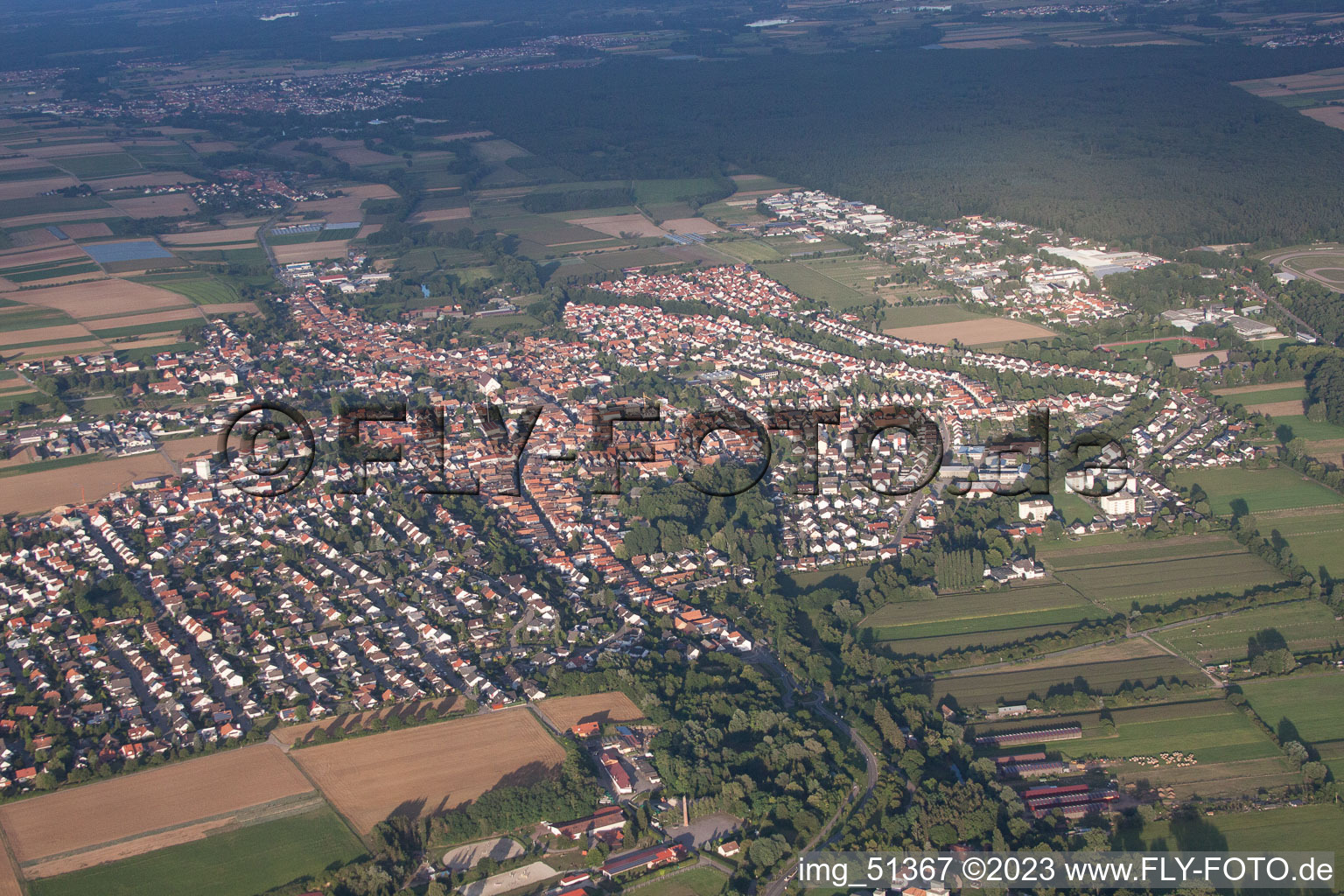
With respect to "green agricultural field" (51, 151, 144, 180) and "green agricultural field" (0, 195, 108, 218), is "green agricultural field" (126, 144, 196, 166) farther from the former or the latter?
"green agricultural field" (0, 195, 108, 218)

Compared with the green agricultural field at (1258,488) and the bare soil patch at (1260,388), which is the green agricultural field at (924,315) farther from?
the green agricultural field at (1258,488)

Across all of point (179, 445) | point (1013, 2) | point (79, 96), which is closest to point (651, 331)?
point (179, 445)

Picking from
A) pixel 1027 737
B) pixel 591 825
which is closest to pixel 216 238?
pixel 591 825

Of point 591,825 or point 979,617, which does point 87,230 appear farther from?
point 591,825

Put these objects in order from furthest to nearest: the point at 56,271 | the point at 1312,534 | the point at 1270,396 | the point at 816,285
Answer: the point at 56,271 < the point at 816,285 < the point at 1270,396 < the point at 1312,534

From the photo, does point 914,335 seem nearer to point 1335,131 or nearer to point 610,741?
point 610,741

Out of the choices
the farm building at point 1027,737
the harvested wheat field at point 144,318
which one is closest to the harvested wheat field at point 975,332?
the farm building at point 1027,737

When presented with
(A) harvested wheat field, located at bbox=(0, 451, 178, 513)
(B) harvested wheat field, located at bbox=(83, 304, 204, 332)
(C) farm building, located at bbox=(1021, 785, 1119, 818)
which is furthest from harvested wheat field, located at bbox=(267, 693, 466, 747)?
(B) harvested wheat field, located at bbox=(83, 304, 204, 332)
